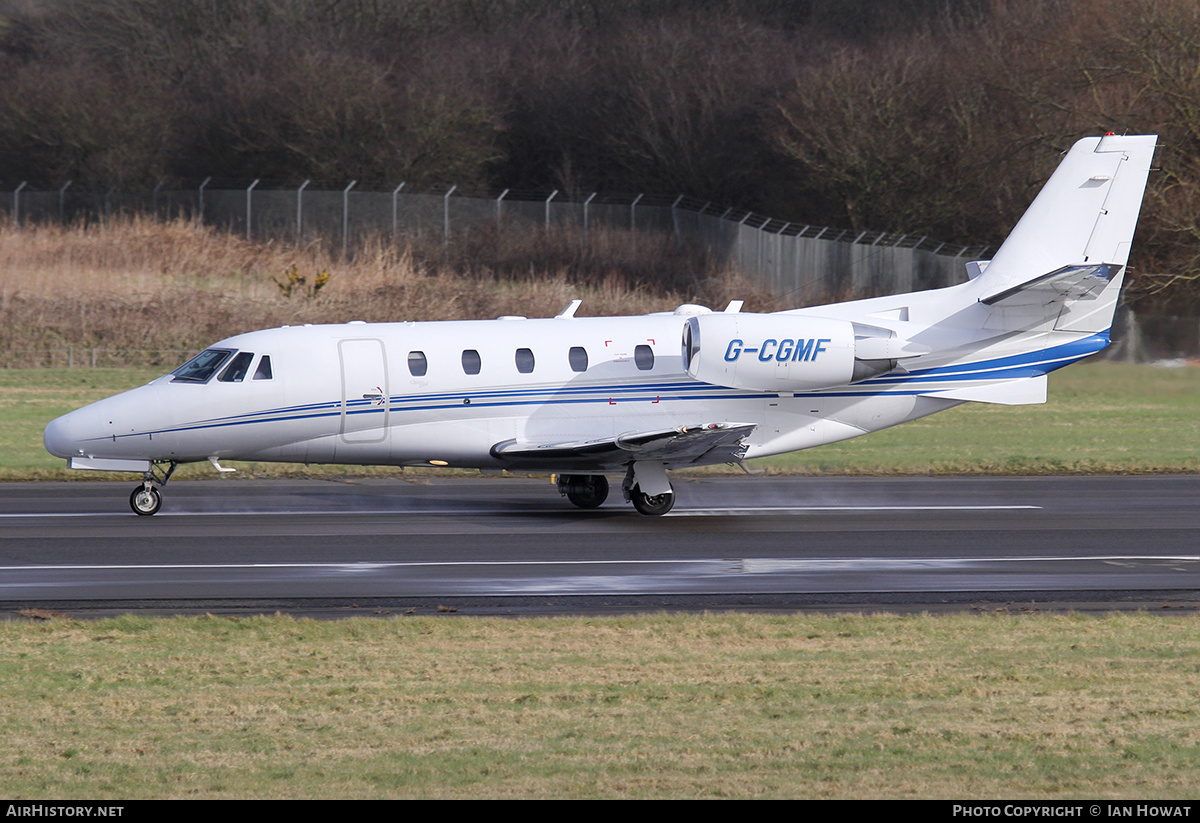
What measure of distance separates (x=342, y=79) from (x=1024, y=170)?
3428 cm

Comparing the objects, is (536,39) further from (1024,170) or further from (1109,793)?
(1109,793)

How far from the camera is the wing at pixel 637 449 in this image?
19891mm

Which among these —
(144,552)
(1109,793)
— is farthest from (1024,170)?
(1109,793)

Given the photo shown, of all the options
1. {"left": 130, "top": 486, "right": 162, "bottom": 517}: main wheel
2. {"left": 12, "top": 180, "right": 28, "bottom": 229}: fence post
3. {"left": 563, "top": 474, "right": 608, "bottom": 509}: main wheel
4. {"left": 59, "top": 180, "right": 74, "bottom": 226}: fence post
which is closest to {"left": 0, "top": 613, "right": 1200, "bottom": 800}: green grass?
{"left": 130, "top": 486, "right": 162, "bottom": 517}: main wheel

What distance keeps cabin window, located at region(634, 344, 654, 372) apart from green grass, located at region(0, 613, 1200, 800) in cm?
849

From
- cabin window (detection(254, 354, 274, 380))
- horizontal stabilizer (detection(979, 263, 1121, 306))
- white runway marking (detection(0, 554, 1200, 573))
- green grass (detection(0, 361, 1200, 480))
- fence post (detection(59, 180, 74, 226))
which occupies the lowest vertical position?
white runway marking (detection(0, 554, 1200, 573))

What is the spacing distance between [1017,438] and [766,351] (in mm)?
13206

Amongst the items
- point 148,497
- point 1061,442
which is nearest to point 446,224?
point 1061,442

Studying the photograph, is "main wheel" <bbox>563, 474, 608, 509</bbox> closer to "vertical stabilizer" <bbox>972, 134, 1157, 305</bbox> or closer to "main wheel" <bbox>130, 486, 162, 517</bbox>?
"main wheel" <bbox>130, 486, 162, 517</bbox>

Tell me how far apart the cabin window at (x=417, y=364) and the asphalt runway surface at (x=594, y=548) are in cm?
209

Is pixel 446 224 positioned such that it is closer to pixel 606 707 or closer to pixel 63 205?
pixel 63 205

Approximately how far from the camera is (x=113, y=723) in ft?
30.4

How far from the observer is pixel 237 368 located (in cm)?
2069

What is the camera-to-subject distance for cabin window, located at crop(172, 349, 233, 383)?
67.8 ft
